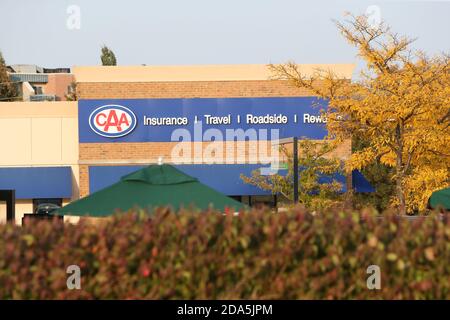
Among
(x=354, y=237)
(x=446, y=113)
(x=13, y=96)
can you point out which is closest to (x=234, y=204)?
(x=354, y=237)

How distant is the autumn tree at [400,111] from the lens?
22.7m

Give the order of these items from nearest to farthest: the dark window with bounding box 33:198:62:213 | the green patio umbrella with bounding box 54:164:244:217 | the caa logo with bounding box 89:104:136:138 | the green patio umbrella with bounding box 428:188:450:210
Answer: the green patio umbrella with bounding box 54:164:244:217 → the green patio umbrella with bounding box 428:188:450:210 → the caa logo with bounding box 89:104:136:138 → the dark window with bounding box 33:198:62:213

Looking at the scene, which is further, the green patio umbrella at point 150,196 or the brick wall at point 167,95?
the brick wall at point 167,95

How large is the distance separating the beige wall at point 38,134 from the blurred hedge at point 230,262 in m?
25.8

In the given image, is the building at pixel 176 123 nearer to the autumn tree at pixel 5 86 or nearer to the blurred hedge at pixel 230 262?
the blurred hedge at pixel 230 262

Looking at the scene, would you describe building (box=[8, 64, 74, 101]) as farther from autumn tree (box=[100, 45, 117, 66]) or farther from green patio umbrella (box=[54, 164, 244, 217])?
green patio umbrella (box=[54, 164, 244, 217])

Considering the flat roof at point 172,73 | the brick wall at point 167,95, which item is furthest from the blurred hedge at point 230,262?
the flat roof at point 172,73

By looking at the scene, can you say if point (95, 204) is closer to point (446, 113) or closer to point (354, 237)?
point (354, 237)

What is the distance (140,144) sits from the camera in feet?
98.1

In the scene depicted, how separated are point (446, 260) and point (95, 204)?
524cm

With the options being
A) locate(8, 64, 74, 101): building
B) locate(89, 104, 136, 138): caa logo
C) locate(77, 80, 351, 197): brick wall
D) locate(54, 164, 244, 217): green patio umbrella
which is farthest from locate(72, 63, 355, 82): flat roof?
locate(8, 64, 74, 101): building

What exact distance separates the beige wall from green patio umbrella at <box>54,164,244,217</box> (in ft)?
70.0

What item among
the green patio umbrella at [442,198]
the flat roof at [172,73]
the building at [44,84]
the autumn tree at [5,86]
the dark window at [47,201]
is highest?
the building at [44,84]

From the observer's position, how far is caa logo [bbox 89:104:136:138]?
2955 cm
